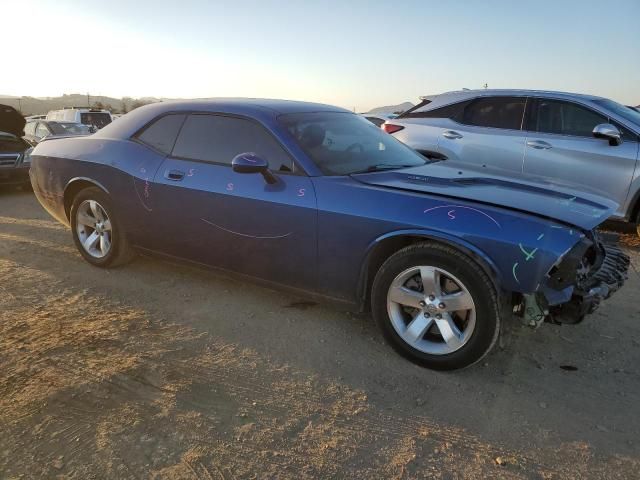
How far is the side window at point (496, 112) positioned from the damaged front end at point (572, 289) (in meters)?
3.48

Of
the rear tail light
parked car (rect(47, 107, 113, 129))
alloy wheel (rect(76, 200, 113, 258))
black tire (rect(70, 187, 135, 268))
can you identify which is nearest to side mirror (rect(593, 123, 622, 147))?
the rear tail light

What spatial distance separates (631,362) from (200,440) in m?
2.64

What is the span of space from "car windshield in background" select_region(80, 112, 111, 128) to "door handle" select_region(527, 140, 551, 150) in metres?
15.3

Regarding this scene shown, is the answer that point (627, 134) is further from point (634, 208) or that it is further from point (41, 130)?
point (41, 130)

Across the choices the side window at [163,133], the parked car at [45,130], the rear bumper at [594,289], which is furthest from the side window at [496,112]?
the parked car at [45,130]

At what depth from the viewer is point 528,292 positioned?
2.79m

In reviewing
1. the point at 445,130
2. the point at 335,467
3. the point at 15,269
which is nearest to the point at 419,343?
the point at 335,467

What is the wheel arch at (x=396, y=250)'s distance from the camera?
2844 millimetres

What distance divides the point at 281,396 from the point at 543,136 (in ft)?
15.8

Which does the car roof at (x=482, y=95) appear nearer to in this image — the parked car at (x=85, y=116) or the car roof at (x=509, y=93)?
the car roof at (x=509, y=93)

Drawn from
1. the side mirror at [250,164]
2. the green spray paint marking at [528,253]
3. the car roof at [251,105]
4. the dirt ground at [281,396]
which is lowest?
the dirt ground at [281,396]

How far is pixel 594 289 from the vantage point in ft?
9.82

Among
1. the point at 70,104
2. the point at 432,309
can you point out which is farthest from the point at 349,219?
the point at 70,104

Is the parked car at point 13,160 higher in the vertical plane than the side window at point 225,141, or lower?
lower
